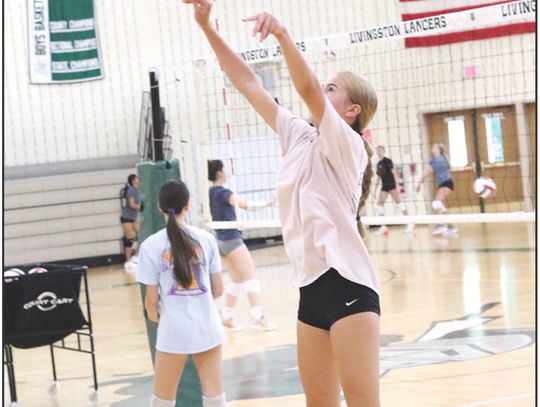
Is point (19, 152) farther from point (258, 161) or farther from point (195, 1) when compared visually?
point (195, 1)

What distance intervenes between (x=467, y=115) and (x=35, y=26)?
9.11 m

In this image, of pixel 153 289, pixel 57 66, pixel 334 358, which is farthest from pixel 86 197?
pixel 334 358

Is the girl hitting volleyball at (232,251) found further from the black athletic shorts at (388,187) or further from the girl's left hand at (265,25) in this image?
the black athletic shorts at (388,187)

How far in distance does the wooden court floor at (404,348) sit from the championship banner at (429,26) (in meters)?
2.50

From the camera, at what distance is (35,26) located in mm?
19172

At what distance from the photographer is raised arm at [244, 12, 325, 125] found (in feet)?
10.8

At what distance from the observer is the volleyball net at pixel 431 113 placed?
20016 mm

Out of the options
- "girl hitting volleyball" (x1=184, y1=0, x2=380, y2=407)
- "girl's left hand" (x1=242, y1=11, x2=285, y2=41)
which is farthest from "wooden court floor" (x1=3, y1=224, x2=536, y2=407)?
"girl's left hand" (x1=242, y1=11, x2=285, y2=41)

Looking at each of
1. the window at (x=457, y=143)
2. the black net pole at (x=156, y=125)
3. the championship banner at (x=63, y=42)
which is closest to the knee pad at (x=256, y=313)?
the black net pole at (x=156, y=125)

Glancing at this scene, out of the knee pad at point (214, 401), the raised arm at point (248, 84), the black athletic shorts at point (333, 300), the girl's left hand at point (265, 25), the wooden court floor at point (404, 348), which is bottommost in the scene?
the wooden court floor at point (404, 348)

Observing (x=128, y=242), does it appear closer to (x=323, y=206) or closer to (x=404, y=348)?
(x=404, y=348)

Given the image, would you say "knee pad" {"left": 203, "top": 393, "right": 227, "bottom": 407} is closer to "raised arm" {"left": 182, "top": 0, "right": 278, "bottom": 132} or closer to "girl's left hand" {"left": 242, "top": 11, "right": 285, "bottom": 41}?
"raised arm" {"left": 182, "top": 0, "right": 278, "bottom": 132}

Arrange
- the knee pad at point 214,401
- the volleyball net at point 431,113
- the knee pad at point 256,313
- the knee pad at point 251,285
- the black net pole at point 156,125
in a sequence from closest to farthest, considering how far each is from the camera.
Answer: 1. the knee pad at point 214,401
2. the black net pole at point 156,125
3. the knee pad at point 251,285
4. the knee pad at point 256,313
5. the volleyball net at point 431,113

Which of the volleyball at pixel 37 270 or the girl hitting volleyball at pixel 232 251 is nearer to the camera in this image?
the volleyball at pixel 37 270
